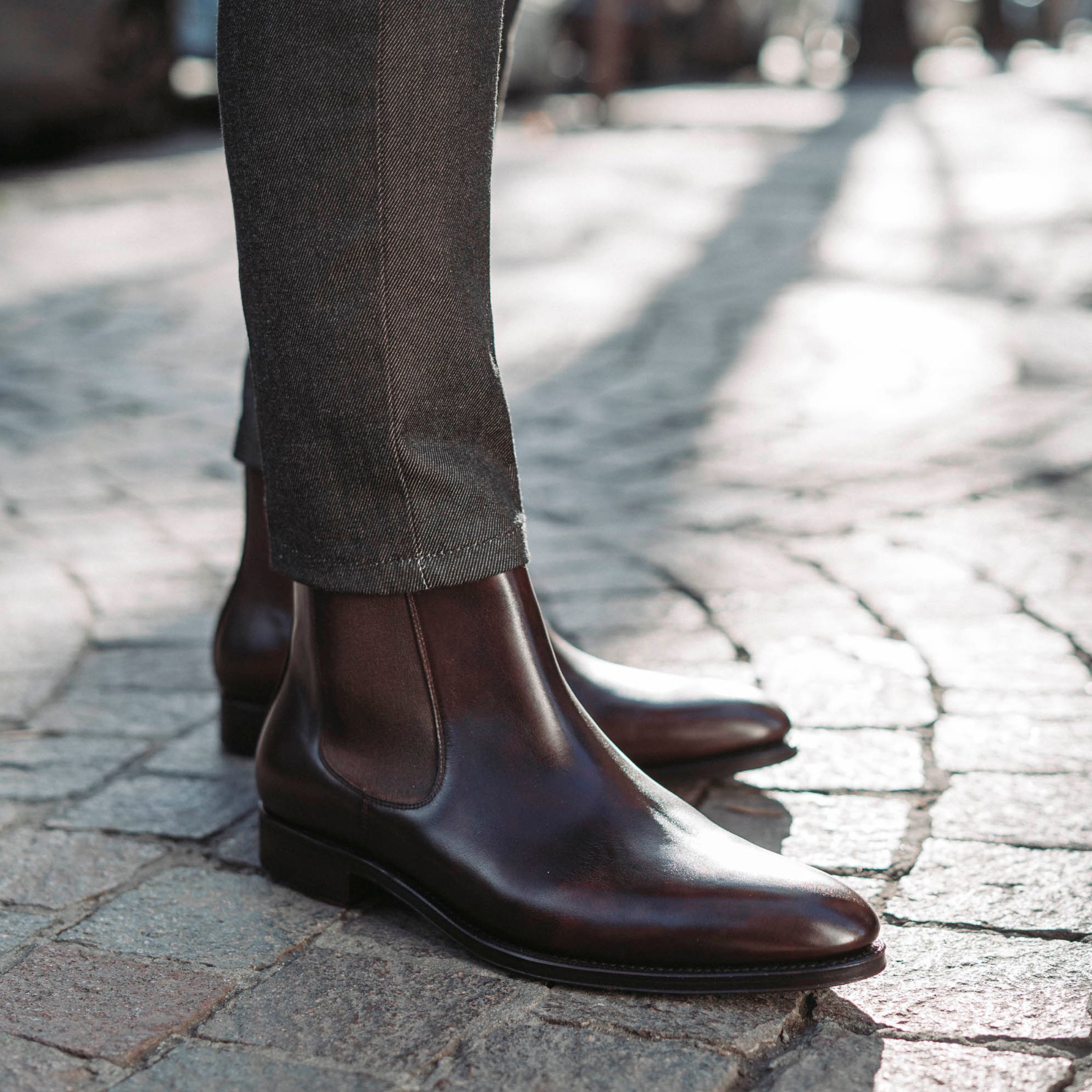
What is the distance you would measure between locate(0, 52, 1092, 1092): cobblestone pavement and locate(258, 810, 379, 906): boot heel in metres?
0.02

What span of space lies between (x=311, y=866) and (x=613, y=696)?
395 millimetres

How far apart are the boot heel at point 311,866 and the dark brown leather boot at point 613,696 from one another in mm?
253

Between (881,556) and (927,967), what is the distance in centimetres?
134

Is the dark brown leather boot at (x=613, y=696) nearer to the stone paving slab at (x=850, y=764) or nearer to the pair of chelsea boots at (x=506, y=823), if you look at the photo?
the stone paving slab at (x=850, y=764)

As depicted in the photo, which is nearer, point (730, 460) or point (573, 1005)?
point (573, 1005)

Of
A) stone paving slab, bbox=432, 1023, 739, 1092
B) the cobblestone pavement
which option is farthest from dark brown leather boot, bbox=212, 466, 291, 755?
stone paving slab, bbox=432, 1023, 739, 1092

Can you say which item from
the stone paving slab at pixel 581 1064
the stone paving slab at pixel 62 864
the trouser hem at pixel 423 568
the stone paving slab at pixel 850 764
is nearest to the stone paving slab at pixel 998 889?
the stone paving slab at pixel 850 764

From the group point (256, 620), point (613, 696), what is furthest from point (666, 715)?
point (256, 620)

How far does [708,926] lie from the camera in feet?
3.72

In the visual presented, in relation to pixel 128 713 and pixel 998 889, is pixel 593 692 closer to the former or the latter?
pixel 998 889

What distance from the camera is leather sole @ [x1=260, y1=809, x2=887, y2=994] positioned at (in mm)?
1130

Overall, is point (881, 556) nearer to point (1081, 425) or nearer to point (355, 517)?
point (1081, 425)

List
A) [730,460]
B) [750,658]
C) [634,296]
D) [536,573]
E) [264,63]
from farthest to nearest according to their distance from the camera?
1. [634,296]
2. [730,460]
3. [536,573]
4. [750,658]
5. [264,63]

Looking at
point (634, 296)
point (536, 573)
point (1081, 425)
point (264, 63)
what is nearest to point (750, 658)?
point (536, 573)
